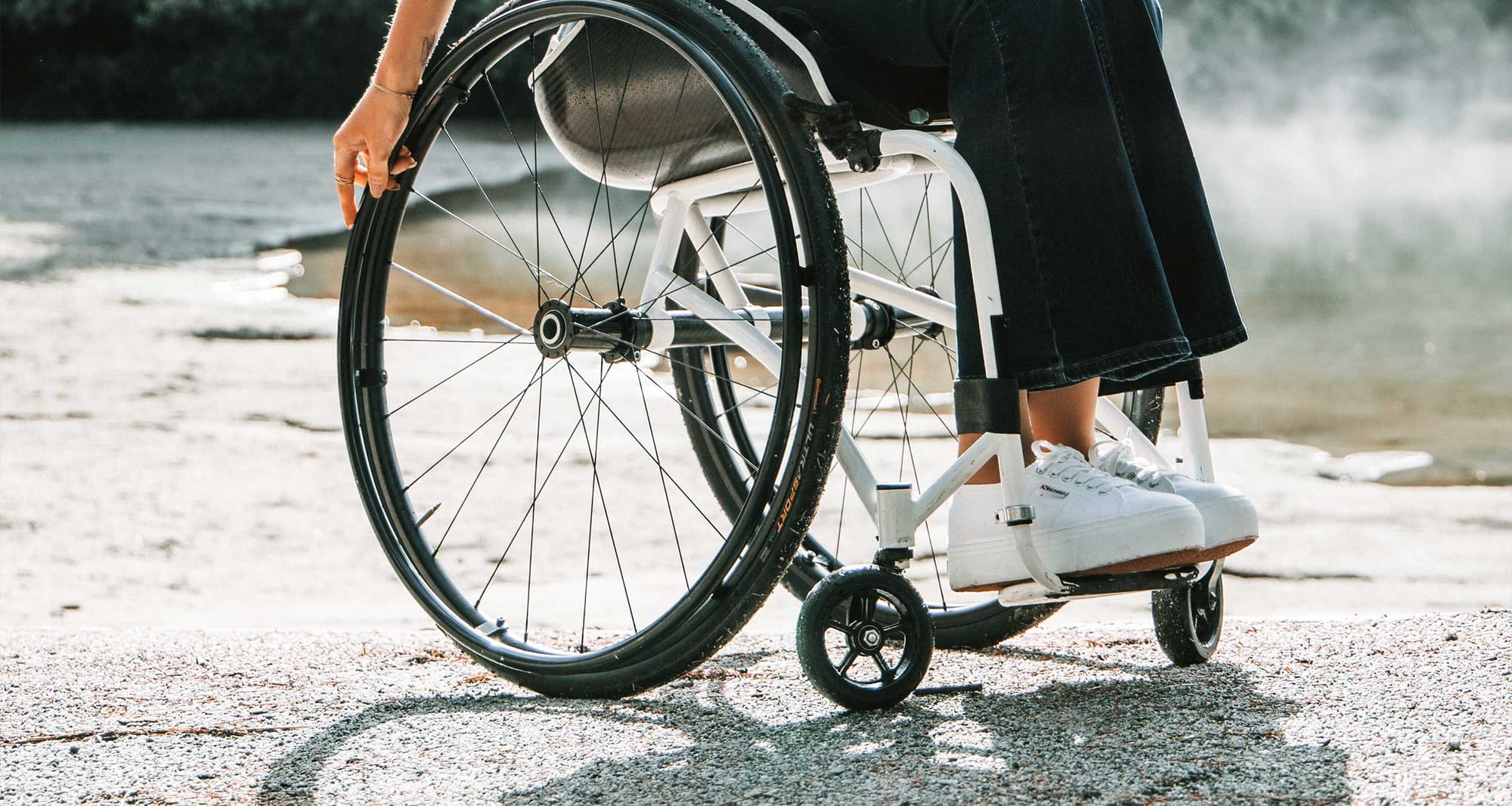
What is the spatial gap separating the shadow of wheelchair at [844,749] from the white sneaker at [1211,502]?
0.14 meters

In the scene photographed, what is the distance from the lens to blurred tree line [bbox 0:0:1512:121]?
13.2 m

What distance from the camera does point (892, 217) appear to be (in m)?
6.68

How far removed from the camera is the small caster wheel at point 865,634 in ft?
3.68

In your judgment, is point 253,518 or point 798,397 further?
point 253,518

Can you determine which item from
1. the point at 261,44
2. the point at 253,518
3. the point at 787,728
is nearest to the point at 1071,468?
the point at 787,728

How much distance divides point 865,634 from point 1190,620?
1.06 ft

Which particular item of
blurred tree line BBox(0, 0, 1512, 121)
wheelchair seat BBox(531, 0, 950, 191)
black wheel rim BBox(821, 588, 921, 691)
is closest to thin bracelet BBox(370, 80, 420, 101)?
wheelchair seat BBox(531, 0, 950, 191)

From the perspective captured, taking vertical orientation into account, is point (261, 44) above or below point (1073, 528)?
above

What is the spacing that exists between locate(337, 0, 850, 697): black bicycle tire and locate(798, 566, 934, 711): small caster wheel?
55mm

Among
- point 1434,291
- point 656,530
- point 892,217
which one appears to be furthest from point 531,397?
point 892,217

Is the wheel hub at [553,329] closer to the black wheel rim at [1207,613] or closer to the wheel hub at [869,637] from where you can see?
the wheel hub at [869,637]

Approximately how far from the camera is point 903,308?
4.34 ft

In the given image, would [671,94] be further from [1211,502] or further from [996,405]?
[1211,502]

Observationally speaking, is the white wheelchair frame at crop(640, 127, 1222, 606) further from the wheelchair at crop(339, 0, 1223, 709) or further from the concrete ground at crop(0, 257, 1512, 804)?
the concrete ground at crop(0, 257, 1512, 804)
